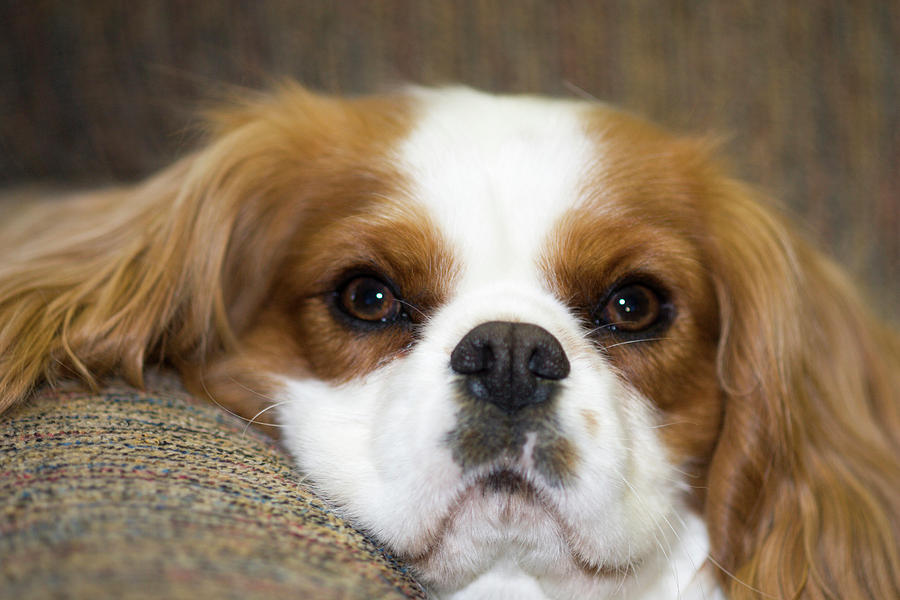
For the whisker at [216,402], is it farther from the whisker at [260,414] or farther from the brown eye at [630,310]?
the brown eye at [630,310]

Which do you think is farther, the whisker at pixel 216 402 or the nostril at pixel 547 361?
the whisker at pixel 216 402

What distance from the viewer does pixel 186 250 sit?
121cm

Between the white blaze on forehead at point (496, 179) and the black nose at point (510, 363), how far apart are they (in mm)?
153

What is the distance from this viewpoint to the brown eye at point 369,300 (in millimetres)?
1091

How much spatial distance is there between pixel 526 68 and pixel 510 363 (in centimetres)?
106

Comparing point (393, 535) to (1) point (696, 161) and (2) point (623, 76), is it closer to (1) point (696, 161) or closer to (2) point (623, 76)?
(1) point (696, 161)

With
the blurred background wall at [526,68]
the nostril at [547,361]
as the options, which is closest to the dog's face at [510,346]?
the nostril at [547,361]

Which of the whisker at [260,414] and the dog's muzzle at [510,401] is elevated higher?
the dog's muzzle at [510,401]

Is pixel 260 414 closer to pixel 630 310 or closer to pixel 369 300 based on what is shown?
pixel 369 300

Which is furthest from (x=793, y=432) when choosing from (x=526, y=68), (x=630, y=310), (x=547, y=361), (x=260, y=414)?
(x=526, y=68)

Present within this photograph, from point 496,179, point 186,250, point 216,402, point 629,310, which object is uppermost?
point 496,179

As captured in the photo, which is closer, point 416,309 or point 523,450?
point 523,450

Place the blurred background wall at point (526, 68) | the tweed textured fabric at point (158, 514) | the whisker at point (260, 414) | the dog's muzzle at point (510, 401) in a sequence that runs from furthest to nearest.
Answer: the blurred background wall at point (526, 68) < the whisker at point (260, 414) < the dog's muzzle at point (510, 401) < the tweed textured fabric at point (158, 514)

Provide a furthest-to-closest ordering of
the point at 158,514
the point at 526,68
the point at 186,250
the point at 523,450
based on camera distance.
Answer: the point at 526,68, the point at 186,250, the point at 523,450, the point at 158,514
